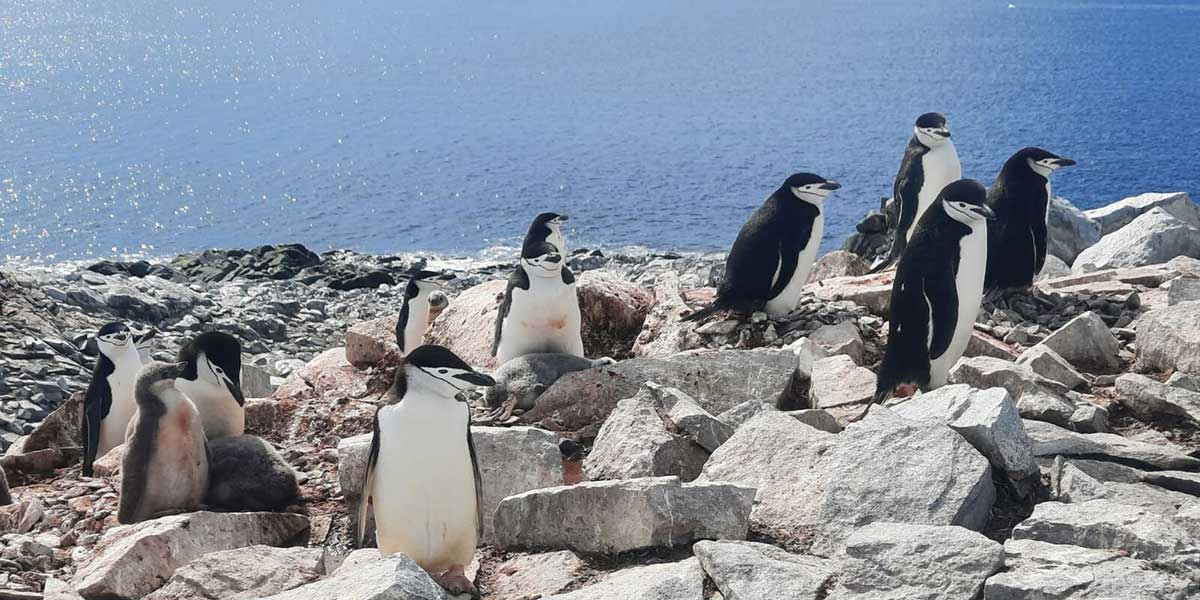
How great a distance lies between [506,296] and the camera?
25.8 feet

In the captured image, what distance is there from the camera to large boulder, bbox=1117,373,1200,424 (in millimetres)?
5660

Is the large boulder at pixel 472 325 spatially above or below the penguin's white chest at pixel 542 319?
below

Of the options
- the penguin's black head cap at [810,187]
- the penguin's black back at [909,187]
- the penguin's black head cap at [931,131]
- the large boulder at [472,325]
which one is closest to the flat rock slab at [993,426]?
the penguin's black head cap at [810,187]

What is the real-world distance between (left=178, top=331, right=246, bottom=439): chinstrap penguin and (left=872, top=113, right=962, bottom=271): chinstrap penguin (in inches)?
221

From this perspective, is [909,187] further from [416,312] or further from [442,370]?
[442,370]

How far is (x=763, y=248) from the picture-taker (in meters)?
8.25

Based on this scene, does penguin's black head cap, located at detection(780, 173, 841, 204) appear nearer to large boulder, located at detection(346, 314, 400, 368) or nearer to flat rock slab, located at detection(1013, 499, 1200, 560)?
large boulder, located at detection(346, 314, 400, 368)

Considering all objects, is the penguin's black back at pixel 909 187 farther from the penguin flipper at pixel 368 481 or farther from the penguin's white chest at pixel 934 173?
the penguin flipper at pixel 368 481

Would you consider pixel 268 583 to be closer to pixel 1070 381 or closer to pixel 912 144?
pixel 1070 381

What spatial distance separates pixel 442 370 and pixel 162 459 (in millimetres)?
1833

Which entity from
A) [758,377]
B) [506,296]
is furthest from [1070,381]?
[506,296]

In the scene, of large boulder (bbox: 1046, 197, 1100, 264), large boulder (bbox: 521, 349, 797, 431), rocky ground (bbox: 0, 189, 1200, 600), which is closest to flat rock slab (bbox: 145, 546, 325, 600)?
rocky ground (bbox: 0, 189, 1200, 600)

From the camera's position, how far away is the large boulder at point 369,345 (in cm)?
938

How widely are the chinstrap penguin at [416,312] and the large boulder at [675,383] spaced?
2839mm
